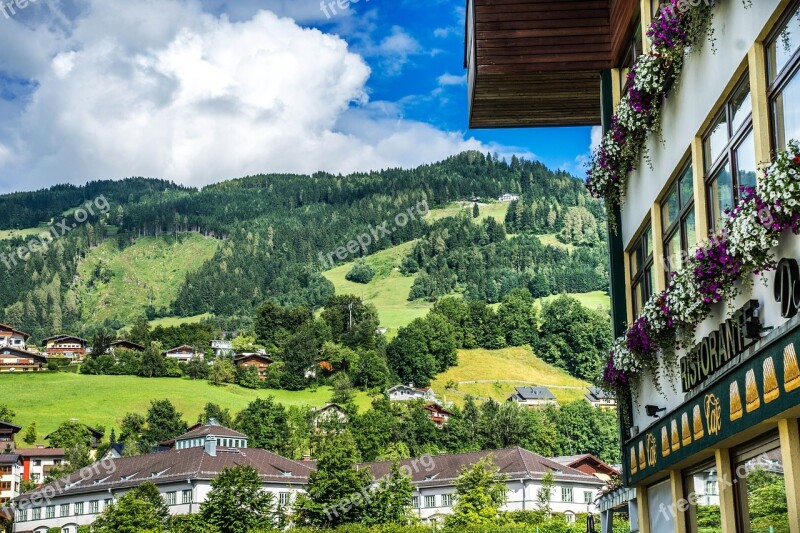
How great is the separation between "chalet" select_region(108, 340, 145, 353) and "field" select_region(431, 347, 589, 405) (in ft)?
161

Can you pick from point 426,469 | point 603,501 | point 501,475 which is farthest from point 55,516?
point 603,501

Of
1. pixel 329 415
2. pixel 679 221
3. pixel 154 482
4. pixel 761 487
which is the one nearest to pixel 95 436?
pixel 329 415

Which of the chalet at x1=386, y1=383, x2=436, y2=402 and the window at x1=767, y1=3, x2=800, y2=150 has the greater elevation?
the chalet at x1=386, y1=383, x2=436, y2=402

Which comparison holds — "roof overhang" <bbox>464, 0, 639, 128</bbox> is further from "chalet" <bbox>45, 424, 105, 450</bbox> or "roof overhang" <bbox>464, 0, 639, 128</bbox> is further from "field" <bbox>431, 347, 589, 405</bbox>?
"field" <bbox>431, 347, 589, 405</bbox>

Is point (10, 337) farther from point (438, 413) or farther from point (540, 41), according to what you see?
point (540, 41)

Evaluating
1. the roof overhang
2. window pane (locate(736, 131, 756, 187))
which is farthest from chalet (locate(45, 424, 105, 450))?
window pane (locate(736, 131, 756, 187))

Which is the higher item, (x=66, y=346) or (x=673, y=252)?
(x=66, y=346)

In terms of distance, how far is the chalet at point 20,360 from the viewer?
522 ft

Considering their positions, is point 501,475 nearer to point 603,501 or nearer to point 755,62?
point 603,501

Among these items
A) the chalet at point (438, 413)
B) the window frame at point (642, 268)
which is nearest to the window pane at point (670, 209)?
the window frame at point (642, 268)

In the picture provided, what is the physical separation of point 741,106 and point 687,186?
2397 millimetres

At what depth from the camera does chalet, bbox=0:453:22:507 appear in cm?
10831

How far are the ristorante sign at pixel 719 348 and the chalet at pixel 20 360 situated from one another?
157434 mm

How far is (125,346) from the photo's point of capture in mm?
175375
